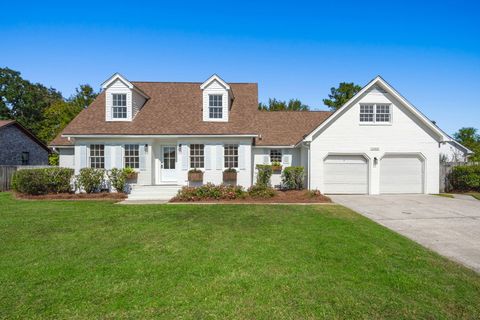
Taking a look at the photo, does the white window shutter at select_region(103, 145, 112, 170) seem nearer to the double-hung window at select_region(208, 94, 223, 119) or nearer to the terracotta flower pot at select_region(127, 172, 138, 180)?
the terracotta flower pot at select_region(127, 172, 138, 180)

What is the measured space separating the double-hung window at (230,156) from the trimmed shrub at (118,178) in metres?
5.94

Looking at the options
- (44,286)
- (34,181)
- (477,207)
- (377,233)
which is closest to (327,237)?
(377,233)

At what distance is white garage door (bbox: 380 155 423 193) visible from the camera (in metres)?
15.4

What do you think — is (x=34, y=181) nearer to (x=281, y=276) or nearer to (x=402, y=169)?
(x=281, y=276)

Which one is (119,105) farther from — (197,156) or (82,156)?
(197,156)

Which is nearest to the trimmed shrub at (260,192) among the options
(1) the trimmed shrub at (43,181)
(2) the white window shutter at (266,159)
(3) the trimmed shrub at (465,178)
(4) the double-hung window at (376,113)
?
(2) the white window shutter at (266,159)

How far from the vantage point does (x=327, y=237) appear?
6.74 metres

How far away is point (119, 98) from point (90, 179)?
5.50m

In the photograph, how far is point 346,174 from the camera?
15.4 metres

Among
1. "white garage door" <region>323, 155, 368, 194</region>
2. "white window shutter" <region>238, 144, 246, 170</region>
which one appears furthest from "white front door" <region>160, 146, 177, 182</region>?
"white garage door" <region>323, 155, 368, 194</region>

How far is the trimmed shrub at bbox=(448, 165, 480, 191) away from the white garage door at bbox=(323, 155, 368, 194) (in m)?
6.53

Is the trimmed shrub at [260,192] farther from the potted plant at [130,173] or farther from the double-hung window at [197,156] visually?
the potted plant at [130,173]

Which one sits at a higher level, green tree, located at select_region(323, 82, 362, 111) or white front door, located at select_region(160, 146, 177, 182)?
green tree, located at select_region(323, 82, 362, 111)

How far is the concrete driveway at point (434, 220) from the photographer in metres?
6.18
